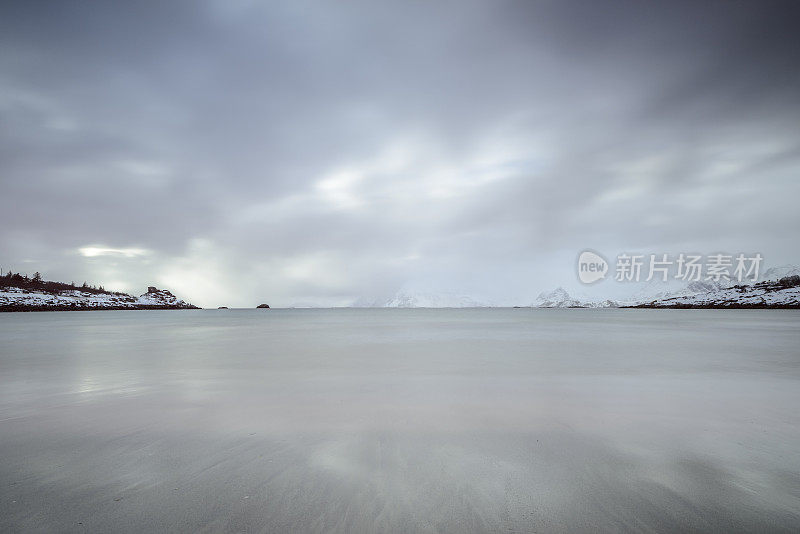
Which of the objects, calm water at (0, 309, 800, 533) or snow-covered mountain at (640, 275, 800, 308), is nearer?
calm water at (0, 309, 800, 533)

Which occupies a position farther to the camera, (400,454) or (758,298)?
(758,298)

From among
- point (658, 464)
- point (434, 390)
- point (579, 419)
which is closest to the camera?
point (658, 464)

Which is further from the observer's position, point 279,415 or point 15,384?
point 15,384

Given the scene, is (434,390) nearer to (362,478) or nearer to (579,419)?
(579,419)

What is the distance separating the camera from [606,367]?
11383 millimetres

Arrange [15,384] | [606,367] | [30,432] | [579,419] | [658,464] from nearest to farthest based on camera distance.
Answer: [658,464], [30,432], [579,419], [15,384], [606,367]

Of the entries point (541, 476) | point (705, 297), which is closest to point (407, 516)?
point (541, 476)

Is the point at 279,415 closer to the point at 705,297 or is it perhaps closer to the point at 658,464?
the point at 658,464

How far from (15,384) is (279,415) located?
7.60 metres

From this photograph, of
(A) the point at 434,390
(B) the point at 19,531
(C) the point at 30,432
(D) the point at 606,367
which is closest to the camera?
(B) the point at 19,531

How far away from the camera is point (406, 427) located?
5320 mm

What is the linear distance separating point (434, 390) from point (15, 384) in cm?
975

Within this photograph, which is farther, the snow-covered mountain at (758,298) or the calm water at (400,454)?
the snow-covered mountain at (758,298)

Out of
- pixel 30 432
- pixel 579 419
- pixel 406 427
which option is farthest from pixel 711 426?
pixel 30 432
